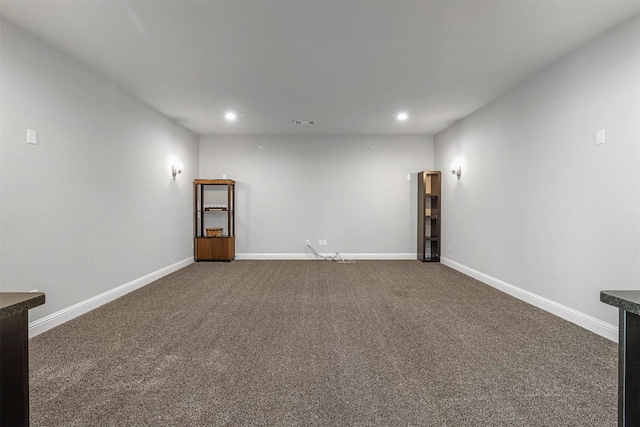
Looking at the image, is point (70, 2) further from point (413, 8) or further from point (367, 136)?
point (367, 136)

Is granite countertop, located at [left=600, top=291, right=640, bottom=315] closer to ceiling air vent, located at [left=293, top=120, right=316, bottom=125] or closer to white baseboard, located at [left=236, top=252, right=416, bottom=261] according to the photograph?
ceiling air vent, located at [left=293, top=120, right=316, bottom=125]

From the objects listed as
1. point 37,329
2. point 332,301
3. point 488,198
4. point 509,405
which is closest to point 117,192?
point 37,329

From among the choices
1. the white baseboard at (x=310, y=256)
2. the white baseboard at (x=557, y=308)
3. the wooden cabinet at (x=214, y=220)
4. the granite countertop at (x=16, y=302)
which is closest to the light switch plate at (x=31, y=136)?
the granite countertop at (x=16, y=302)

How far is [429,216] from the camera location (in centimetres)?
632

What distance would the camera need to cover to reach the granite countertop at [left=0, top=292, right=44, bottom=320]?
92 cm

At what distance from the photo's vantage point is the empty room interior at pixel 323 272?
186 cm

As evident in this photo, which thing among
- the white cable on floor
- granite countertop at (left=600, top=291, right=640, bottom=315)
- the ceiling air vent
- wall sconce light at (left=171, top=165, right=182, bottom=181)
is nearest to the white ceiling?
the ceiling air vent

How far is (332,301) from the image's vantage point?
11.8 feet

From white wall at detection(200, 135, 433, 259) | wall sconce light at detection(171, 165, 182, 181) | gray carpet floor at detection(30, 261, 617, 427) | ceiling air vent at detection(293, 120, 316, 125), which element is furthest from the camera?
white wall at detection(200, 135, 433, 259)

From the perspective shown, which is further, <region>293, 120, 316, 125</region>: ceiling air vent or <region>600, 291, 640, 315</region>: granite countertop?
<region>293, 120, 316, 125</region>: ceiling air vent

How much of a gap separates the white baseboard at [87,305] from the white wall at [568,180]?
4.80 metres

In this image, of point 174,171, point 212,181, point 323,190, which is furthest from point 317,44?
point 212,181

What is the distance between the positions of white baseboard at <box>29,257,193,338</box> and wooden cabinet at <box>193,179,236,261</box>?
1182mm

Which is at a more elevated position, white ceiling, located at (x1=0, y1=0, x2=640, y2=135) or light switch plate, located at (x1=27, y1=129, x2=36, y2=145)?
white ceiling, located at (x1=0, y1=0, x2=640, y2=135)
